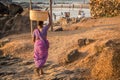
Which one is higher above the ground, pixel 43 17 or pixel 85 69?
pixel 43 17

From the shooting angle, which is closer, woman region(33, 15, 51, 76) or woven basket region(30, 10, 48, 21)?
woman region(33, 15, 51, 76)

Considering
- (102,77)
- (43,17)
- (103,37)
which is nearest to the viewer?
(102,77)

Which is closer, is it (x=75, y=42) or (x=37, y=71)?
(x=37, y=71)

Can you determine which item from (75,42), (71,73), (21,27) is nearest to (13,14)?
(21,27)

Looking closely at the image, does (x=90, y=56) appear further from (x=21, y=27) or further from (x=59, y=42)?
(x=21, y=27)

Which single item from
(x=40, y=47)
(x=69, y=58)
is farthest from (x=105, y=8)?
(x=40, y=47)

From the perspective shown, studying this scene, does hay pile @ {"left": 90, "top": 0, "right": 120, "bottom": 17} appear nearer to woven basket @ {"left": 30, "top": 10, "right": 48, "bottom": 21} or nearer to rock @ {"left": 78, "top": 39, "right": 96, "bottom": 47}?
rock @ {"left": 78, "top": 39, "right": 96, "bottom": 47}

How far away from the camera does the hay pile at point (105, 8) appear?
18969 millimetres

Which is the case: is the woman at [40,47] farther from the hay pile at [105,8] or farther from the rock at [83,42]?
the hay pile at [105,8]

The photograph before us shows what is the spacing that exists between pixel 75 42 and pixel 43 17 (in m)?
2.26

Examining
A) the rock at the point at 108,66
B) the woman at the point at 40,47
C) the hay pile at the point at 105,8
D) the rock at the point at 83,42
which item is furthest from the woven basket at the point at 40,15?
the hay pile at the point at 105,8

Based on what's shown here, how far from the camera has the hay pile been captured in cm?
1897

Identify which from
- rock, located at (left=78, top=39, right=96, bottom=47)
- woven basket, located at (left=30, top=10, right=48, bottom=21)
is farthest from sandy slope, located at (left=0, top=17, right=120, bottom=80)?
woven basket, located at (left=30, top=10, right=48, bottom=21)

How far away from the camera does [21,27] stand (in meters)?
16.2
